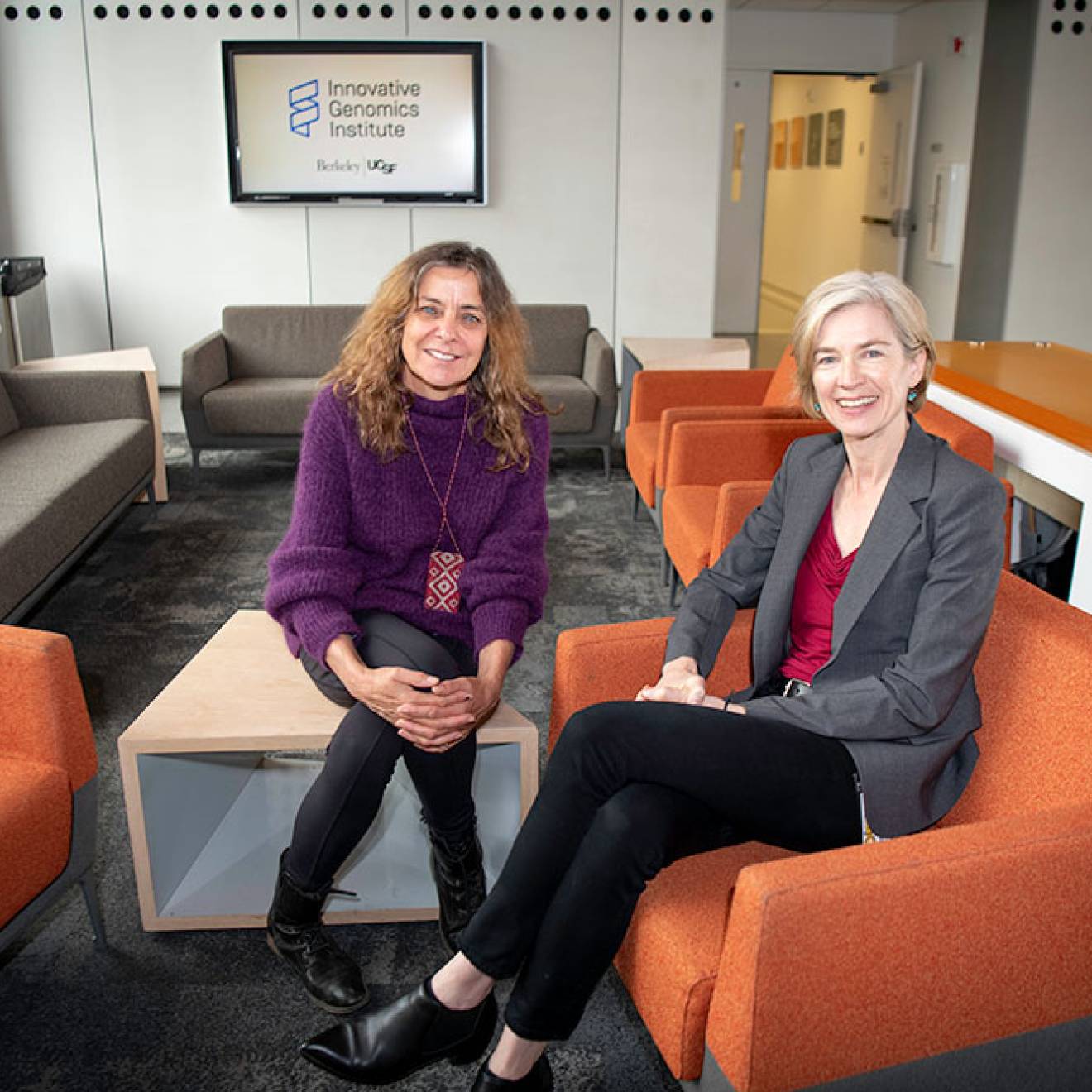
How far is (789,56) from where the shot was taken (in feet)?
31.8

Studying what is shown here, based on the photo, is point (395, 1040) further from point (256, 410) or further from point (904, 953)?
point (256, 410)

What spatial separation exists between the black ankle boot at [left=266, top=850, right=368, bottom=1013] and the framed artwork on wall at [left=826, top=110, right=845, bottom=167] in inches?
410

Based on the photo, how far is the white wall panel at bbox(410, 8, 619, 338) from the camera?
23.6ft

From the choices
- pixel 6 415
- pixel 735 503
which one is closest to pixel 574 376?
pixel 6 415

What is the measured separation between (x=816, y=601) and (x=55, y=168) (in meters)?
6.99

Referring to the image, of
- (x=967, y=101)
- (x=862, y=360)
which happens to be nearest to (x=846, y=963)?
(x=862, y=360)

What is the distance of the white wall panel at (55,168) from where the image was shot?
710cm

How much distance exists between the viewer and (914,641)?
66.8 inches

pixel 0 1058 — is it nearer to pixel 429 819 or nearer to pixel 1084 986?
pixel 429 819

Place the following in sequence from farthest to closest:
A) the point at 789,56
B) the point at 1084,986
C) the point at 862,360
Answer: the point at 789,56 → the point at 862,360 → the point at 1084,986

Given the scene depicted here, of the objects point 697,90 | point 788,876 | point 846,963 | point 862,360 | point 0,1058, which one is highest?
point 697,90

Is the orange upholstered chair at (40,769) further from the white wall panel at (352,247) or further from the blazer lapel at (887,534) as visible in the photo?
the white wall panel at (352,247)

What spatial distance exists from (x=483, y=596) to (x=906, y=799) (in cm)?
87

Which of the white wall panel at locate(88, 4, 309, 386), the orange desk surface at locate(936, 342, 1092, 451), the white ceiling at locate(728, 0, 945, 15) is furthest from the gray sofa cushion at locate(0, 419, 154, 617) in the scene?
the white ceiling at locate(728, 0, 945, 15)
